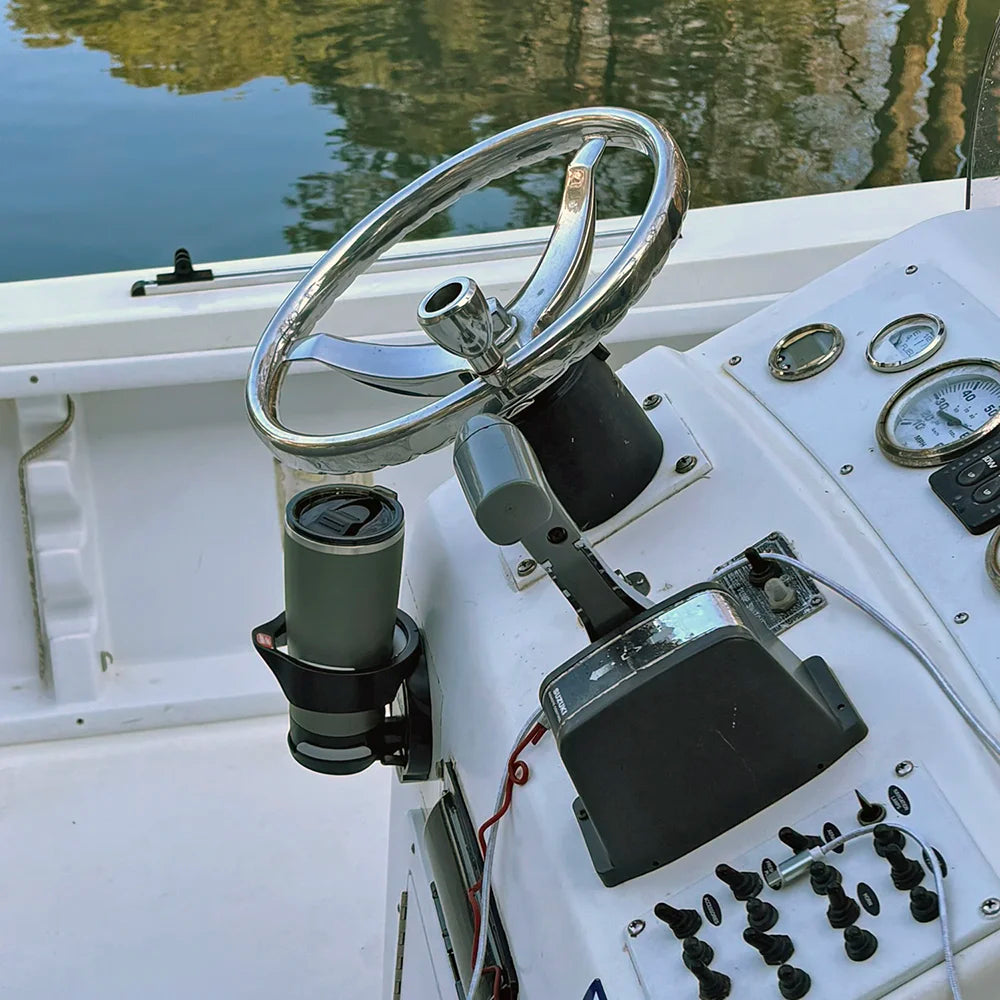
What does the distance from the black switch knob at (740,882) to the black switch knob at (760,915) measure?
2cm

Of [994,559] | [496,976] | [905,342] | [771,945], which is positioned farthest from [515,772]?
[905,342]

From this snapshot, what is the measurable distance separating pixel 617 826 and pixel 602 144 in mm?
577

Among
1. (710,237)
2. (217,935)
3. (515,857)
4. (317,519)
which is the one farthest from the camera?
(710,237)

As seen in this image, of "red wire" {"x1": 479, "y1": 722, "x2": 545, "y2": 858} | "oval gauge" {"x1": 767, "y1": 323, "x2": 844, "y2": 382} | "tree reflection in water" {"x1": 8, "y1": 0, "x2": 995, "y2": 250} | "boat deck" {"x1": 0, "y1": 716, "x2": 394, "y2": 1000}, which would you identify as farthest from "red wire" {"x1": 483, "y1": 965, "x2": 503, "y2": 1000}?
"tree reflection in water" {"x1": 8, "y1": 0, "x2": 995, "y2": 250}

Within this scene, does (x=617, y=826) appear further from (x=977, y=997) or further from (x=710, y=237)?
(x=710, y=237)

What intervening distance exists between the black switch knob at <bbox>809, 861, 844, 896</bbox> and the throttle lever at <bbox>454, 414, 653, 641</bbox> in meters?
0.19

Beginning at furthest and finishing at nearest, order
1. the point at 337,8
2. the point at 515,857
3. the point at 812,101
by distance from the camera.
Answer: the point at 337,8
the point at 812,101
the point at 515,857

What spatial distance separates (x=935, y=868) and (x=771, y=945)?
100mm

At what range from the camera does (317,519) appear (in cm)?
104

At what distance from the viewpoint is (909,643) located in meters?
0.82

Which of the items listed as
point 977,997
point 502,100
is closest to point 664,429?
point 977,997

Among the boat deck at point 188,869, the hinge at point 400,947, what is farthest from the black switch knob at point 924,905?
the boat deck at point 188,869

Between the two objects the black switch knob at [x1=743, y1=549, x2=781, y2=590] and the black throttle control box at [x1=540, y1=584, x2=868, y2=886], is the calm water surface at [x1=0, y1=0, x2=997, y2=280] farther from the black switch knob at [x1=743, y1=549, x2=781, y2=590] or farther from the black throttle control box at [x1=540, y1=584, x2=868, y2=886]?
the black throttle control box at [x1=540, y1=584, x2=868, y2=886]

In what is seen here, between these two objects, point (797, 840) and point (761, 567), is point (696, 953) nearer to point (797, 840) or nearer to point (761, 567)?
point (797, 840)
